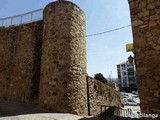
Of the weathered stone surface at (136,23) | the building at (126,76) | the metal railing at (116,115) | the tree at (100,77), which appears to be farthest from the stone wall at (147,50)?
the building at (126,76)

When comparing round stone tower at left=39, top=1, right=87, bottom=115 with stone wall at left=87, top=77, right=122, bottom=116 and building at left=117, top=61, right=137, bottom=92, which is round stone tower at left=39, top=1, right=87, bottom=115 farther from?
building at left=117, top=61, right=137, bottom=92

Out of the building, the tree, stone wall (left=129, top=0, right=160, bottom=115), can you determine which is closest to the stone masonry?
stone wall (left=129, top=0, right=160, bottom=115)

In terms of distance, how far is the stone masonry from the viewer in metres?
9.03

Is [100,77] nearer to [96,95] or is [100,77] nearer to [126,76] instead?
[96,95]

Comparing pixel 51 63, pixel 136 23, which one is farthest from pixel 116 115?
pixel 136 23

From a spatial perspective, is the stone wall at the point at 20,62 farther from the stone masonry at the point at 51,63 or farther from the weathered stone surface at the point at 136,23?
the weathered stone surface at the point at 136,23

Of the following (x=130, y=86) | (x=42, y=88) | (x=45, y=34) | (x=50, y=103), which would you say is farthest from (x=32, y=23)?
(x=130, y=86)

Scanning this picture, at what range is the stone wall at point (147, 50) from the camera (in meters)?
4.41

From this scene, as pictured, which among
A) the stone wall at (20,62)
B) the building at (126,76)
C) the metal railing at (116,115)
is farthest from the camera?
the building at (126,76)

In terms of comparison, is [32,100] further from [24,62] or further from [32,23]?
[32,23]

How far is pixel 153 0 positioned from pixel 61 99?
5.78 m

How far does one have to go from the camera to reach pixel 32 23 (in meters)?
11.7

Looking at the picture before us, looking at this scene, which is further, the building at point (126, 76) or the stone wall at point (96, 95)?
the building at point (126, 76)

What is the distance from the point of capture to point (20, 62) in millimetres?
11180
